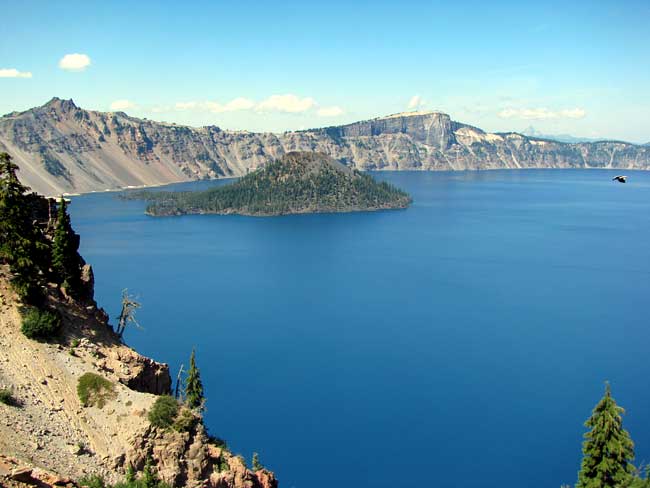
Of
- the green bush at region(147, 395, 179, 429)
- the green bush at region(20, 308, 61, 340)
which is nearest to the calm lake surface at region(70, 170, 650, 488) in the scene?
the green bush at region(147, 395, 179, 429)

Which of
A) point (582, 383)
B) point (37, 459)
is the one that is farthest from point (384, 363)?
point (37, 459)

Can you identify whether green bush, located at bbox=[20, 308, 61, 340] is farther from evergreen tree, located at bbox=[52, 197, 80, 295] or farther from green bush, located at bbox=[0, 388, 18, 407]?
evergreen tree, located at bbox=[52, 197, 80, 295]

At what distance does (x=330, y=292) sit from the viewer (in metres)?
121

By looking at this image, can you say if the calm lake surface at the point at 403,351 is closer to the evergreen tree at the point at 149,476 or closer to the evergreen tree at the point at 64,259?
the evergreen tree at the point at 149,476

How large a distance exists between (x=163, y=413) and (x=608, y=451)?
2813cm

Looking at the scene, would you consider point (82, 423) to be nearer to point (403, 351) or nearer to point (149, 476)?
point (149, 476)

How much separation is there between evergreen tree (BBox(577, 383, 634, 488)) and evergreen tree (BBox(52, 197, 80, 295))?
36.3m

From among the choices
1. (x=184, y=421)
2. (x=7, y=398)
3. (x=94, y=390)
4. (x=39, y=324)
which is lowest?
(x=184, y=421)

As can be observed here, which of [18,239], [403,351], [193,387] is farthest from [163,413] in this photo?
[403,351]

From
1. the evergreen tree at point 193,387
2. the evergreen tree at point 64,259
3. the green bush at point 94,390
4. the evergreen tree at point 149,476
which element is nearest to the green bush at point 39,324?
the green bush at point 94,390

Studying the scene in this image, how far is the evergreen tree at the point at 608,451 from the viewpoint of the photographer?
125 ft

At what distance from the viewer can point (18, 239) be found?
38781 mm

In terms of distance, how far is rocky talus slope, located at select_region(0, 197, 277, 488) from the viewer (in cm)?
3080

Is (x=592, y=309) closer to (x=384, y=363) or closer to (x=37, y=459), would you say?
(x=384, y=363)
